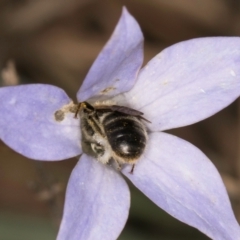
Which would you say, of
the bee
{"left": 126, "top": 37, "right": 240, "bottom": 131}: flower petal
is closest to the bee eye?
the bee

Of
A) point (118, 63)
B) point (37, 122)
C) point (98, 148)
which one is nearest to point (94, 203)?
point (98, 148)

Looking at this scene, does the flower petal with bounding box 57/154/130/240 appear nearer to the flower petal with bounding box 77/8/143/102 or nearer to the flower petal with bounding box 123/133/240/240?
the flower petal with bounding box 123/133/240/240

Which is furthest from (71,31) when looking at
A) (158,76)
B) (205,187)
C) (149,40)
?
(205,187)

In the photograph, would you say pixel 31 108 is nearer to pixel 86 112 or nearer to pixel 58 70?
pixel 86 112

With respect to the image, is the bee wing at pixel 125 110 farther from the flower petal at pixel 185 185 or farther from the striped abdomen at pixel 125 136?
the flower petal at pixel 185 185

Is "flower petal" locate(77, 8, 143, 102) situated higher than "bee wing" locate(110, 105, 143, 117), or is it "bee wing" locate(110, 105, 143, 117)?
"flower petal" locate(77, 8, 143, 102)

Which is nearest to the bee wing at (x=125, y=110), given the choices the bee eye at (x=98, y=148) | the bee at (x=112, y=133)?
the bee at (x=112, y=133)

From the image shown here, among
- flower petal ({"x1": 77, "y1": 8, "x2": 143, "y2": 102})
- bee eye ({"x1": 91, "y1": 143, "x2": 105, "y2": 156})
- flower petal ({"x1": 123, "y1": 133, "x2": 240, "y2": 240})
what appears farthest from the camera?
bee eye ({"x1": 91, "y1": 143, "x2": 105, "y2": 156})
